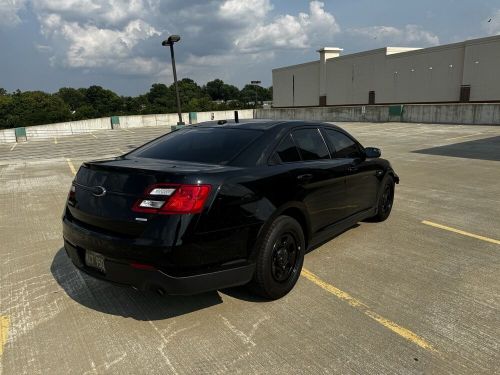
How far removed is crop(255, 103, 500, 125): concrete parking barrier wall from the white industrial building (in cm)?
951

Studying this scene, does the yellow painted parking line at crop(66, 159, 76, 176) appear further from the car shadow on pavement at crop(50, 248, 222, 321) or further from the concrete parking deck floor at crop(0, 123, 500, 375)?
the car shadow on pavement at crop(50, 248, 222, 321)

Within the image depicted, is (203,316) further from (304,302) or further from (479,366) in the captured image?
(479,366)

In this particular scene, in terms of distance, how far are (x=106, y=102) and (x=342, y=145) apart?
101 metres

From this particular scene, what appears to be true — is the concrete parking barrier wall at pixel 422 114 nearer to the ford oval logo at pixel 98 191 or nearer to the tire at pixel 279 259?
the tire at pixel 279 259

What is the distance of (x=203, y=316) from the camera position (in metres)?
3.25

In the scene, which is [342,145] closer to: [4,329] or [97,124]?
[4,329]

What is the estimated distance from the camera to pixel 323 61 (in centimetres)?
5156

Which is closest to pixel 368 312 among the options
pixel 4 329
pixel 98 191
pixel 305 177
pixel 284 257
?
pixel 284 257

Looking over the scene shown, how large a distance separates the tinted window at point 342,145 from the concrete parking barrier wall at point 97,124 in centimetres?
3079

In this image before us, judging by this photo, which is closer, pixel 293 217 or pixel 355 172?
pixel 293 217

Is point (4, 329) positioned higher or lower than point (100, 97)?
lower

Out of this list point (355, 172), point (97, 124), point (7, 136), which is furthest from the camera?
point (97, 124)

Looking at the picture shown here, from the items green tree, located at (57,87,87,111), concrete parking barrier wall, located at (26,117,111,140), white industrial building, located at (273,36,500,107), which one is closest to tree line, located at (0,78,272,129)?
green tree, located at (57,87,87,111)

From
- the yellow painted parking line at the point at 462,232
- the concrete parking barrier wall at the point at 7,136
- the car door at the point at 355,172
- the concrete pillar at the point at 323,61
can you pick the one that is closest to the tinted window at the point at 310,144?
the car door at the point at 355,172
